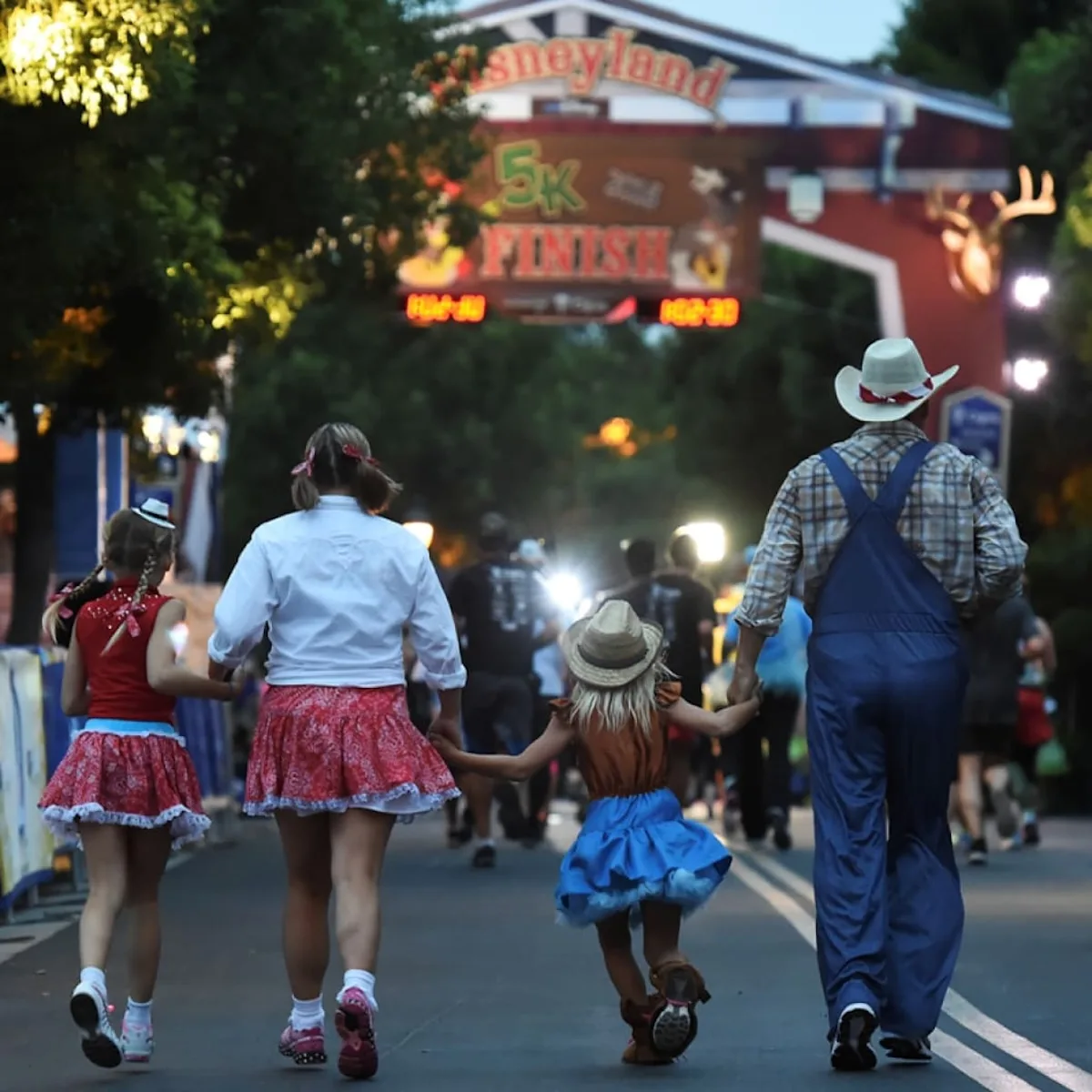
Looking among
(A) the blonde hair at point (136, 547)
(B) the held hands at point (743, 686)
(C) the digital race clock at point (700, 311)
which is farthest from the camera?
(C) the digital race clock at point (700, 311)

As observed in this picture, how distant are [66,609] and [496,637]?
950cm

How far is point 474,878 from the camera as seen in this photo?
57.9 feet

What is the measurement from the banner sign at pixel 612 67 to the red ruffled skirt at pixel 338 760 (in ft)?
101

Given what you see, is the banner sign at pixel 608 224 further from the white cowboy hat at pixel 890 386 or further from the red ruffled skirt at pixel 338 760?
the red ruffled skirt at pixel 338 760

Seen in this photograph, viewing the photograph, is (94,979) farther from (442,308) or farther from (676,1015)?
(442,308)

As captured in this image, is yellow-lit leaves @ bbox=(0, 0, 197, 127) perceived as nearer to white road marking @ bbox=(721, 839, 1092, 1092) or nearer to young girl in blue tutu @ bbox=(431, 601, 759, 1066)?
white road marking @ bbox=(721, 839, 1092, 1092)

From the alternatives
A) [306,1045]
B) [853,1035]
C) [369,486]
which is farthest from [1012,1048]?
[369,486]

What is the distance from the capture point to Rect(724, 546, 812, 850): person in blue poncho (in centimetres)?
1978

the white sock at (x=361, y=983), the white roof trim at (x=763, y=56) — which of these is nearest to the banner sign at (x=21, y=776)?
the white sock at (x=361, y=983)

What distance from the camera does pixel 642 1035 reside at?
900 cm

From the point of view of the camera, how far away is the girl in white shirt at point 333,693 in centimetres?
888

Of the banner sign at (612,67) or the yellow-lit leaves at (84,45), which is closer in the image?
the yellow-lit leaves at (84,45)

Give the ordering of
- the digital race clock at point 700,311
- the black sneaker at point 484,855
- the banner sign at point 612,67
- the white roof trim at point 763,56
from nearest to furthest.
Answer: the black sneaker at point 484,855
the digital race clock at point 700,311
the banner sign at point 612,67
the white roof trim at point 763,56

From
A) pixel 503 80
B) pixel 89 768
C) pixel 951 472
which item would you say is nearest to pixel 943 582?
pixel 951 472
